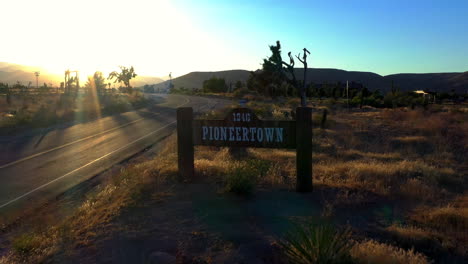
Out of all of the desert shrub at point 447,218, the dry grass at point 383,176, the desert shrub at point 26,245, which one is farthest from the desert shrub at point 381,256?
the desert shrub at point 26,245

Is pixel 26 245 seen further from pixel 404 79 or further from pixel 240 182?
pixel 404 79

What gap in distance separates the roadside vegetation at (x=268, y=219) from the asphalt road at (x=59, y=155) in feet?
5.10

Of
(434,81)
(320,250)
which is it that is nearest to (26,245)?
(320,250)

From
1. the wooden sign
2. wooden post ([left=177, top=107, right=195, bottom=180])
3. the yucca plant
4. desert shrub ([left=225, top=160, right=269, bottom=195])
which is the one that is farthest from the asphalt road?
the yucca plant

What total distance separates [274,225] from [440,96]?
219 ft

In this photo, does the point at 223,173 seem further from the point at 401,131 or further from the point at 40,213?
the point at 401,131

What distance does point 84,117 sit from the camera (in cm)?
3047

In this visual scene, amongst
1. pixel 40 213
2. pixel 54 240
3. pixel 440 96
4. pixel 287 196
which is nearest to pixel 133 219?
pixel 54 240

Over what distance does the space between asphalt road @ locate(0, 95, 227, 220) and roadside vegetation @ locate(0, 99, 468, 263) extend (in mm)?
1555

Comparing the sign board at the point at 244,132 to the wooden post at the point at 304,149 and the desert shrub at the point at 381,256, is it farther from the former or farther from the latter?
A: the desert shrub at the point at 381,256

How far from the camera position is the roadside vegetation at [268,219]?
4547 mm

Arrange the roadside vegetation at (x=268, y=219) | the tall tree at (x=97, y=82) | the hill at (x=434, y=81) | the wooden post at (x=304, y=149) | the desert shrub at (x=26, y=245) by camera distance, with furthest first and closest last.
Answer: the hill at (x=434, y=81) < the tall tree at (x=97, y=82) < the wooden post at (x=304, y=149) < the desert shrub at (x=26, y=245) < the roadside vegetation at (x=268, y=219)

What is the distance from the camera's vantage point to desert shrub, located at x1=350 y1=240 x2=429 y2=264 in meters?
4.17

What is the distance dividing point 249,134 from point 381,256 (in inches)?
163
